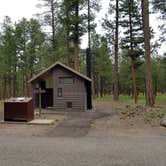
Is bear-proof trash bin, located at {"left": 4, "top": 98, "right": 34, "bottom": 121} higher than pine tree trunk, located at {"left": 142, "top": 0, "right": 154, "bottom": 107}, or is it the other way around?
pine tree trunk, located at {"left": 142, "top": 0, "right": 154, "bottom": 107}

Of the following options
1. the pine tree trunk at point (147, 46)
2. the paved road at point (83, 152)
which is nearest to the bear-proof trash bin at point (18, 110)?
the paved road at point (83, 152)

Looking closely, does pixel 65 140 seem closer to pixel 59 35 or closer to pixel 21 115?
pixel 21 115

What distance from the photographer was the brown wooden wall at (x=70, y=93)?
19.8 meters

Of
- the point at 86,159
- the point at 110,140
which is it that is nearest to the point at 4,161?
the point at 86,159

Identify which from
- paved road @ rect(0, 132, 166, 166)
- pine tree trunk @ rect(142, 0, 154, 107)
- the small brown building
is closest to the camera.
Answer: paved road @ rect(0, 132, 166, 166)

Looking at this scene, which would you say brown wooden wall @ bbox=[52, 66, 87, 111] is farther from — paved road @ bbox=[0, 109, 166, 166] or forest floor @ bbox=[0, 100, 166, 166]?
paved road @ bbox=[0, 109, 166, 166]

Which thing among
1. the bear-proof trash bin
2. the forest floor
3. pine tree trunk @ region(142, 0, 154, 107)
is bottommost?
the forest floor

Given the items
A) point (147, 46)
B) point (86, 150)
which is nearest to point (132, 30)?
point (147, 46)

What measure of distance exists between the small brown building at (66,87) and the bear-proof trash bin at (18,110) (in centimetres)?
598

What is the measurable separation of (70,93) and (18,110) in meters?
6.81

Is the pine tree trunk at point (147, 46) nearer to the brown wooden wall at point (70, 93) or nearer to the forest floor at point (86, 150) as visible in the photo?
the brown wooden wall at point (70, 93)

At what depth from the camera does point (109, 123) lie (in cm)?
1272

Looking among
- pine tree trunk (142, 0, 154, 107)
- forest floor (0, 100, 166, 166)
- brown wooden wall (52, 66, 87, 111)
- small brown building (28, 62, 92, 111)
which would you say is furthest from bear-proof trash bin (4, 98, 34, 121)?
pine tree trunk (142, 0, 154, 107)

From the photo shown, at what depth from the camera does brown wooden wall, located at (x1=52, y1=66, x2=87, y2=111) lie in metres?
19.8
